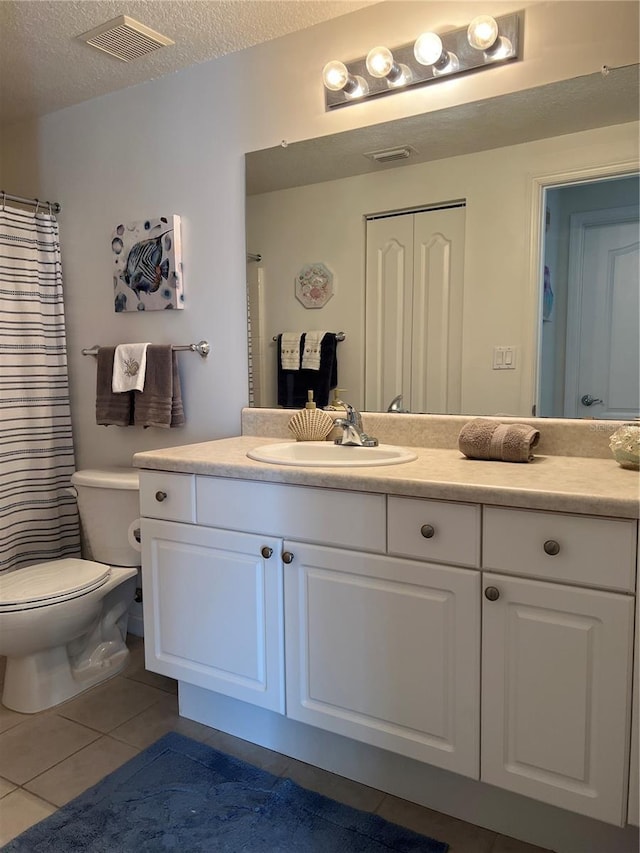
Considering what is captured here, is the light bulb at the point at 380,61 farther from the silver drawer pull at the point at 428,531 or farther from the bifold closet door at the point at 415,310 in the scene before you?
the silver drawer pull at the point at 428,531

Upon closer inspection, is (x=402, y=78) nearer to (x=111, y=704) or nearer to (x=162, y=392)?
(x=162, y=392)

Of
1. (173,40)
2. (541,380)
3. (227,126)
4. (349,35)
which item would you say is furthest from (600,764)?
(173,40)

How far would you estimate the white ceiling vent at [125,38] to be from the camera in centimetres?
194

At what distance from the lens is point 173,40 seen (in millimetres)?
2055

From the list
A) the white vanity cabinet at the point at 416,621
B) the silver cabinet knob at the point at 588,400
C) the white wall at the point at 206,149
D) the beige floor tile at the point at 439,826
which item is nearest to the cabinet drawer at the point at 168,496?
the white vanity cabinet at the point at 416,621

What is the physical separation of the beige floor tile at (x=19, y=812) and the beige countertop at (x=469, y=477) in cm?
92

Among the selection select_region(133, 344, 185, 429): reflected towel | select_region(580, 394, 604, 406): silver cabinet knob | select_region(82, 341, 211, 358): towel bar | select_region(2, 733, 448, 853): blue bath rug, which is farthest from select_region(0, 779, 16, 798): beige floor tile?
select_region(580, 394, 604, 406): silver cabinet knob

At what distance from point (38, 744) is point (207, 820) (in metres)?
0.66

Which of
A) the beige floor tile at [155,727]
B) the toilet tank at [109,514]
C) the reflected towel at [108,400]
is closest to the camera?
the beige floor tile at [155,727]

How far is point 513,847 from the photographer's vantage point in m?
1.41

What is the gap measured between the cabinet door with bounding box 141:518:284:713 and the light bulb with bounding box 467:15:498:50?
56.8 inches

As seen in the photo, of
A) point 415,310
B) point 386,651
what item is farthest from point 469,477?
point 415,310

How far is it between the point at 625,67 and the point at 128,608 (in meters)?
2.41

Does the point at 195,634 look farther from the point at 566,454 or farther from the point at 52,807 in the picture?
the point at 566,454
